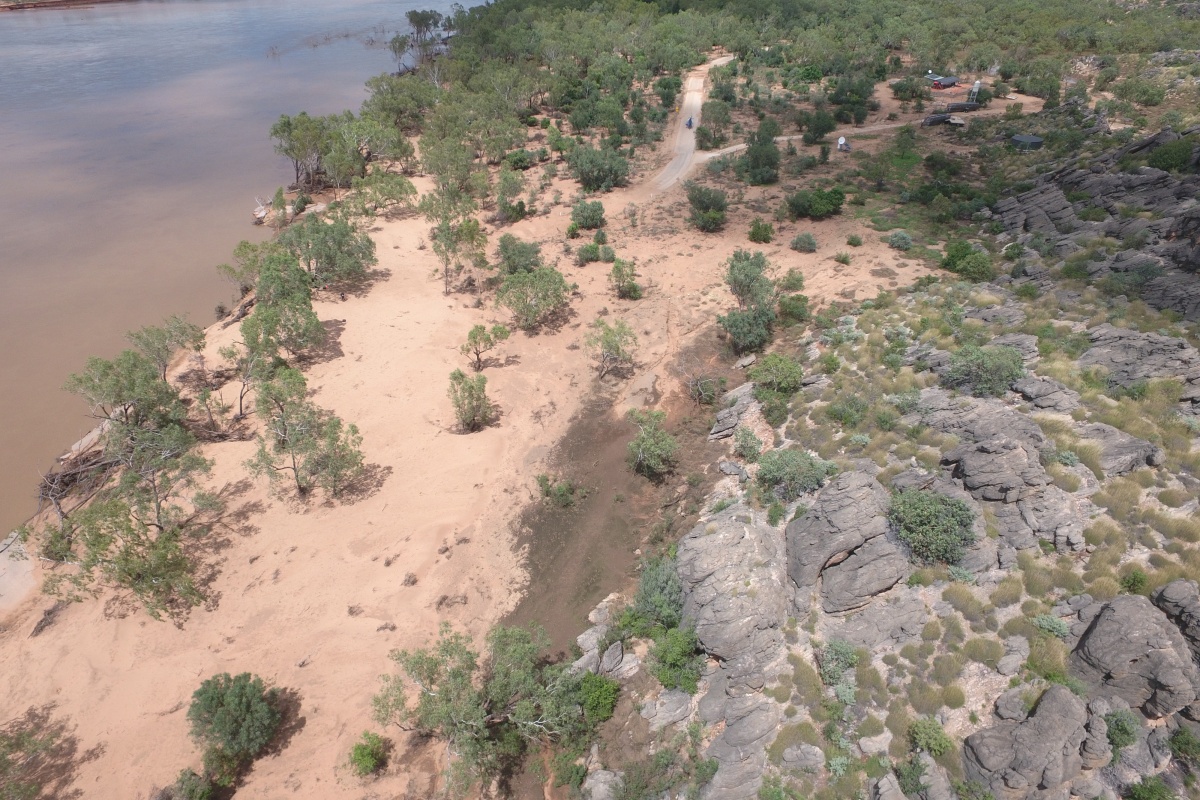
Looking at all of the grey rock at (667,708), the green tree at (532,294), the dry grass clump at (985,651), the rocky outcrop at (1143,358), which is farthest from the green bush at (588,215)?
the dry grass clump at (985,651)

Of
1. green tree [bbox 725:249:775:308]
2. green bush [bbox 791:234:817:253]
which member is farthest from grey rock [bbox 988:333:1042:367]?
green bush [bbox 791:234:817:253]

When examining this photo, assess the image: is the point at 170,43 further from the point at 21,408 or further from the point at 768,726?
the point at 768,726

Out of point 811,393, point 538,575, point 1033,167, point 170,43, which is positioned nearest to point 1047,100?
point 1033,167

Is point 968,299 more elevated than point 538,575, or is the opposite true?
point 968,299

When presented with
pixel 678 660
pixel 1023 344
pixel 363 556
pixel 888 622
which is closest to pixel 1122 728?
pixel 888 622

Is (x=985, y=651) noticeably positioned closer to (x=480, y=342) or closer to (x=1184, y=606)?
(x=1184, y=606)

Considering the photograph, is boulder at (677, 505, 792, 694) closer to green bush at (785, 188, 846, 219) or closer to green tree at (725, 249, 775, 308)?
green tree at (725, 249, 775, 308)
